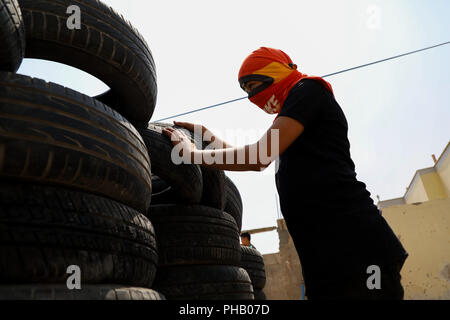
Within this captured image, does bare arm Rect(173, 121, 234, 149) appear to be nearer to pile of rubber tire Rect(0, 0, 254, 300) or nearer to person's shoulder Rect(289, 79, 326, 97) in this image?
pile of rubber tire Rect(0, 0, 254, 300)

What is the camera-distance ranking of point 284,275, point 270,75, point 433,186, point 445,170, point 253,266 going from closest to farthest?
point 270,75
point 253,266
point 284,275
point 445,170
point 433,186

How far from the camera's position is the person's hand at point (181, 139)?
4.19 feet

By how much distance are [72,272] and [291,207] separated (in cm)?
64

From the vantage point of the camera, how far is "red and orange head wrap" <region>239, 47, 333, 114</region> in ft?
3.71

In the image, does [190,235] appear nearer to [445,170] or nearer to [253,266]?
[253,266]

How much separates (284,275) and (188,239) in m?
6.78

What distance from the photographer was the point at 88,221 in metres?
0.93

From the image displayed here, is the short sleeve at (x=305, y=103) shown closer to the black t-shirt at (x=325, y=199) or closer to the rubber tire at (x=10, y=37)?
the black t-shirt at (x=325, y=199)

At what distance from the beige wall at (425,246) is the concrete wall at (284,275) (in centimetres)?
225

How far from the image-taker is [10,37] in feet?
3.06

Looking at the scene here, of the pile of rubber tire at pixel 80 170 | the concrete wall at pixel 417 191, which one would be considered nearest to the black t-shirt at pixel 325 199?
the pile of rubber tire at pixel 80 170

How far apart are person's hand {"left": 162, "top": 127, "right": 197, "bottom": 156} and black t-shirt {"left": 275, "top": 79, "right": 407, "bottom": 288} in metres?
0.37

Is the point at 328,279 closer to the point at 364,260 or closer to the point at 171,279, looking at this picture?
the point at 364,260

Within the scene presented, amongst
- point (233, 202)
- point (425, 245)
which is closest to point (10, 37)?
point (233, 202)
